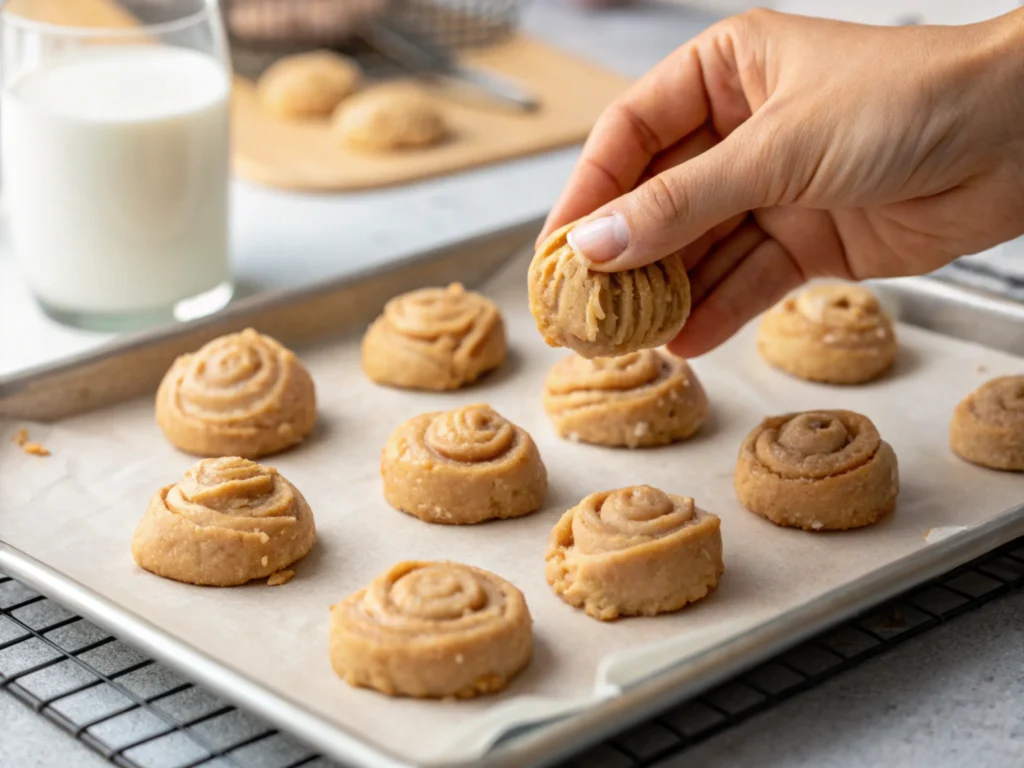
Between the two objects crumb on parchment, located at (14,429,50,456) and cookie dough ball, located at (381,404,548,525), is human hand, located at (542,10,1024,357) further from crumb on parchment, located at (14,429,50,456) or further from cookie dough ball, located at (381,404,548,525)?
crumb on parchment, located at (14,429,50,456)

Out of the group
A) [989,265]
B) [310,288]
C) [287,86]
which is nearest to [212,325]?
[310,288]

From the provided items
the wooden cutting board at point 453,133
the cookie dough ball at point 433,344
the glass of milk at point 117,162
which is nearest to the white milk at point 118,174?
the glass of milk at point 117,162

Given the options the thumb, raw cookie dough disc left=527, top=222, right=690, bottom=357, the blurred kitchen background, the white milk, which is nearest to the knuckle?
the thumb

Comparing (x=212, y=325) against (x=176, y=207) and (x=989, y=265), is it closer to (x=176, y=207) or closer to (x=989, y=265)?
(x=176, y=207)

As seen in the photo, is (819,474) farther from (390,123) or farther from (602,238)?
(390,123)

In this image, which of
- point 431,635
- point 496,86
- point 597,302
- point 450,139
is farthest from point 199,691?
point 496,86

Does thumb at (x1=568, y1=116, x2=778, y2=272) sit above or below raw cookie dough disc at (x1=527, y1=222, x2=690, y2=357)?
above
